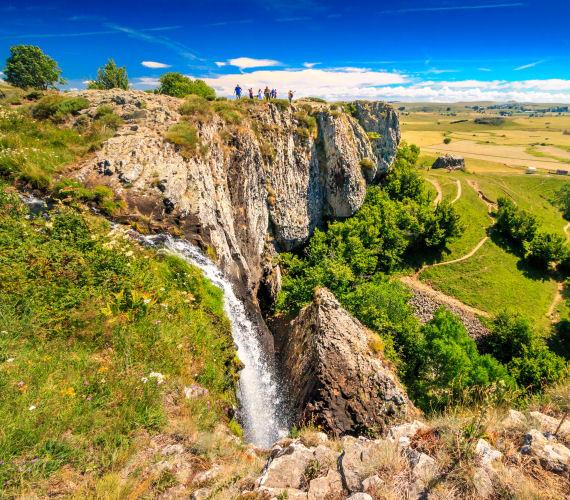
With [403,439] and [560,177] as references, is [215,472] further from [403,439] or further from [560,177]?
[560,177]

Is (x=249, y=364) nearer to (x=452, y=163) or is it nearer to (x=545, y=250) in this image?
(x=545, y=250)

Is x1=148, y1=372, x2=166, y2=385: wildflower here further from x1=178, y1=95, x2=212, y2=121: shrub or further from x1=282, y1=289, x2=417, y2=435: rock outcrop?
x1=178, y1=95, x2=212, y2=121: shrub

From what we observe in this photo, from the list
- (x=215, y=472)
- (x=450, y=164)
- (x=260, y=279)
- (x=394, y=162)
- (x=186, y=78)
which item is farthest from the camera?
(x=450, y=164)

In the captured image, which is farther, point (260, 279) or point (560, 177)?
point (560, 177)

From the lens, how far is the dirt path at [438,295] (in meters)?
41.4

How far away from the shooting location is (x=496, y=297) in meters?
43.5

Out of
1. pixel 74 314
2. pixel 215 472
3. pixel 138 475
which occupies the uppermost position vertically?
Answer: pixel 74 314

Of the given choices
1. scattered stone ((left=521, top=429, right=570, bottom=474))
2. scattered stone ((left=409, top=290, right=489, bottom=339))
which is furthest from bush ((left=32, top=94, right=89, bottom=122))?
scattered stone ((left=409, top=290, right=489, bottom=339))

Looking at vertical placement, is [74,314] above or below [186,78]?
below

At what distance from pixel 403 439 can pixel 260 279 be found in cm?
2344

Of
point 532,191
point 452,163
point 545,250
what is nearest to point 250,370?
point 545,250

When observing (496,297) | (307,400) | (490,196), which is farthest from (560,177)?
(307,400)

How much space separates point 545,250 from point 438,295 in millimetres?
21668

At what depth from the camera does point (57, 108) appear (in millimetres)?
23031
